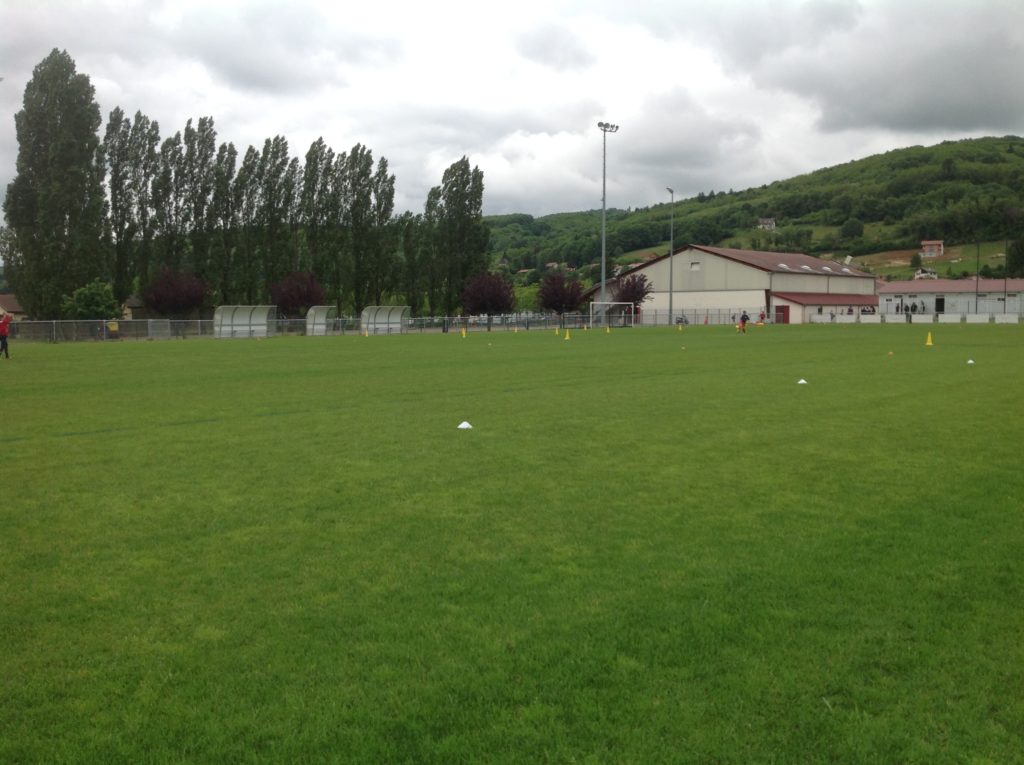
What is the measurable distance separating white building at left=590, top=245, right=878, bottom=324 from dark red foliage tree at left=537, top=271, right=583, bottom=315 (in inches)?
406

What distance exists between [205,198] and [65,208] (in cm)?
1294

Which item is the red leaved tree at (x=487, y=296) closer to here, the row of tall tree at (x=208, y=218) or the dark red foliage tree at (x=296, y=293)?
the row of tall tree at (x=208, y=218)

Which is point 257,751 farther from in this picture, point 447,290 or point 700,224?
point 700,224

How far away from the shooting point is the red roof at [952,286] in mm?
103938

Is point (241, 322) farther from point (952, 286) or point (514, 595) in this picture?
point (952, 286)

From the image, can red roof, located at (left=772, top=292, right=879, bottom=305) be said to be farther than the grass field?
Yes

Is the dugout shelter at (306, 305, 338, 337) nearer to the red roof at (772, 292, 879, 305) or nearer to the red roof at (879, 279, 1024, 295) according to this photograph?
the red roof at (772, 292, 879, 305)

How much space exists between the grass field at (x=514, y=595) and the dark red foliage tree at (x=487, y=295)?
64.9 metres

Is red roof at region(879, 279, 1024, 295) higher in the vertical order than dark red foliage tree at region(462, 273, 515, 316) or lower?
higher

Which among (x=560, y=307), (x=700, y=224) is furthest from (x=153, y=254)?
(x=700, y=224)

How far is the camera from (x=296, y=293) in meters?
67.0

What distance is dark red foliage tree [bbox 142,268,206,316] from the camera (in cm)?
6103

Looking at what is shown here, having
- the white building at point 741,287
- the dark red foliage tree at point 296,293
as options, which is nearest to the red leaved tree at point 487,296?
the dark red foliage tree at point 296,293

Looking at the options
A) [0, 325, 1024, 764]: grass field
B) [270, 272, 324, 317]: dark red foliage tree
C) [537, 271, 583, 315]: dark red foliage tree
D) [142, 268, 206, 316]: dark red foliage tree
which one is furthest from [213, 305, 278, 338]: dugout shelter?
[0, 325, 1024, 764]: grass field
